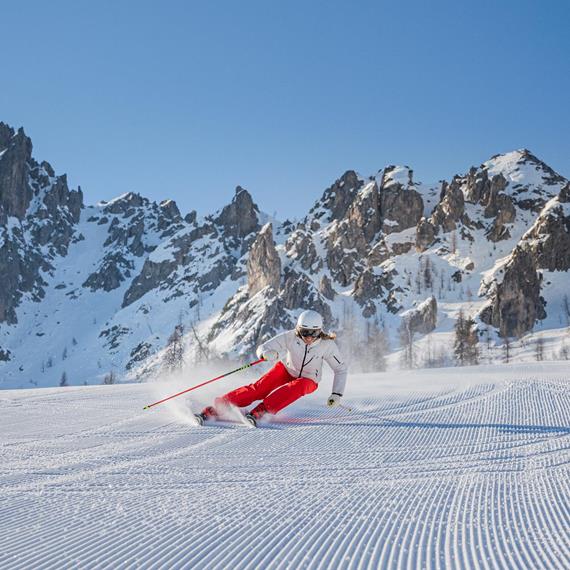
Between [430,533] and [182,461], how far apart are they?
2767 millimetres

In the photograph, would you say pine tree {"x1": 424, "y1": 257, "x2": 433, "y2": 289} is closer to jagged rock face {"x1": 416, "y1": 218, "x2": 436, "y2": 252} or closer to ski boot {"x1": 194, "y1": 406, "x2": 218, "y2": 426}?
jagged rock face {"x1": 416, "y1": 218, "x2": 436, "y2": 252}

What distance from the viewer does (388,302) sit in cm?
11981

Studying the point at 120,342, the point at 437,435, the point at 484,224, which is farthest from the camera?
the point at 120,342

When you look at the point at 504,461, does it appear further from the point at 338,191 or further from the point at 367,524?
the point at 338,191

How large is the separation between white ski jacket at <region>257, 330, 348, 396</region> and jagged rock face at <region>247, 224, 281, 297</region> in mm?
128649

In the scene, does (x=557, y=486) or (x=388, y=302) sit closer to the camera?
(x=557, y=486)

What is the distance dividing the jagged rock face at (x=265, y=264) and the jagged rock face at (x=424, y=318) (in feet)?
134

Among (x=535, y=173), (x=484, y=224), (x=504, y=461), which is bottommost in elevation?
(x=504, y=461)

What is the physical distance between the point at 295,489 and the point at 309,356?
13.3 ft

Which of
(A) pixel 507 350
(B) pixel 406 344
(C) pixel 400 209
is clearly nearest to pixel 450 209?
(C) pixel 400 209

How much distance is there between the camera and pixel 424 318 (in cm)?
10706

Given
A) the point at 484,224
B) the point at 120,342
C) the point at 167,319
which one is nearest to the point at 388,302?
the point at 484,224

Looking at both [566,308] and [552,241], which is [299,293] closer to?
[552,241]

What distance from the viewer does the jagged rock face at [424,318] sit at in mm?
105875
